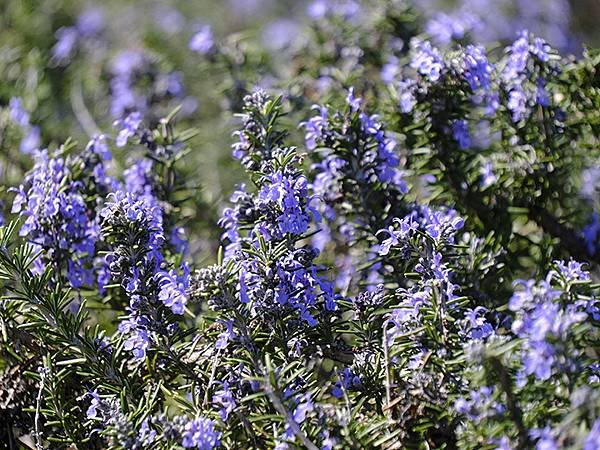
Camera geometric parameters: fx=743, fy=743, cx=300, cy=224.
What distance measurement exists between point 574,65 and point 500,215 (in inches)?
20.5

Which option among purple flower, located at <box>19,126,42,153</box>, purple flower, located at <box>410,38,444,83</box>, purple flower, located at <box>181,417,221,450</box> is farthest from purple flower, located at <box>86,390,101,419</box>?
purple flower, located at <box>19,126,42,153</box>

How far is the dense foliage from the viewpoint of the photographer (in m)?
1.58

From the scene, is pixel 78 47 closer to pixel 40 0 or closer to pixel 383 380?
pixel 40 0

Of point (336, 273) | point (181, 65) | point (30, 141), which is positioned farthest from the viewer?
point (181, 65)

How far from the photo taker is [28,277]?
1.90 m

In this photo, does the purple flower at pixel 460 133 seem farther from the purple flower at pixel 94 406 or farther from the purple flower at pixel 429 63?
→ the purple flower at pixel 94 406

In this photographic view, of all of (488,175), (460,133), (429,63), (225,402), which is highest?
(429,63)

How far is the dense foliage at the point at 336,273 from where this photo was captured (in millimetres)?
1582

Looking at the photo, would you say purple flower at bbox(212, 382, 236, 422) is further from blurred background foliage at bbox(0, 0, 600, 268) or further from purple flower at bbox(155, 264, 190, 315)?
blurred background foliage at bbox(0, 0, 600, 268)

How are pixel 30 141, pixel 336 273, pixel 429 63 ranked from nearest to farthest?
pixel 429 63 < pixel 336 273 < pixel 30 141

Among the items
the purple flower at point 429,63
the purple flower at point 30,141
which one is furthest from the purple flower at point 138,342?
the purple flower at point 30,141

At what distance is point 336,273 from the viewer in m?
2.74

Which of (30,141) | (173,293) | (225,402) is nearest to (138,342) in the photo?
(173,293)

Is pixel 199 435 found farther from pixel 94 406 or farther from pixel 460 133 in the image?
pixel 460 133
